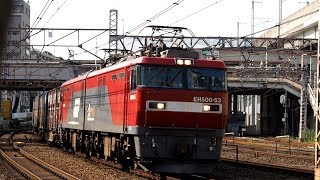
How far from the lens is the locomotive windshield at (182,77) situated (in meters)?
13.8

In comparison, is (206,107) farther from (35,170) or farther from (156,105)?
(35,170)

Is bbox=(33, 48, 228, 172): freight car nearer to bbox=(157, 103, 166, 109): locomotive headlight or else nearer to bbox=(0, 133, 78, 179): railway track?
bbox=(157, 103, 166, 109): locomotive headlight

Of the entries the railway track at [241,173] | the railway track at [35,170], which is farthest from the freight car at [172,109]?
the railway track at [35,170]

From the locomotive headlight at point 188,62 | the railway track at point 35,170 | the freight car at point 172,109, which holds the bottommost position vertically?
the railway track at point 35,170

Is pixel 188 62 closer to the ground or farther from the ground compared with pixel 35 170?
farther from the ground

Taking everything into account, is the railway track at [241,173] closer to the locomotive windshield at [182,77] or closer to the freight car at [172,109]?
the freight car at [172,109]

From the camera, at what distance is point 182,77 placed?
45.8ft

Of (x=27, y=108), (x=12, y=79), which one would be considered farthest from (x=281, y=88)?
(x=27, y=108)

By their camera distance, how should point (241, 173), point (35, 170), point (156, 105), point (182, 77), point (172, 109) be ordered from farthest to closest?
point (35, 170)
point (241, 173)
point (182, 77)
point (172, 109)
point (156, 105)

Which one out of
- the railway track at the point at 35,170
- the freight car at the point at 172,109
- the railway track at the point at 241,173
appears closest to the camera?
the freight car at the point at 172,109

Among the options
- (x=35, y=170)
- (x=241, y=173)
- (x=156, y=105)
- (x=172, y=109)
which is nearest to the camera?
(x=156, y=105)

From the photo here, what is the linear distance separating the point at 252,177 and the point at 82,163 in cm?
680

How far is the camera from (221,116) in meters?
14.1

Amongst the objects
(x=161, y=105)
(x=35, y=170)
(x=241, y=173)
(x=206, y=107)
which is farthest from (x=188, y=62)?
(x=35, y=170)
